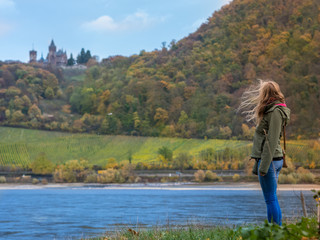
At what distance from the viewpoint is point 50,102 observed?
12150 centimetres

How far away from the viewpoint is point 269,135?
5020 millimetres

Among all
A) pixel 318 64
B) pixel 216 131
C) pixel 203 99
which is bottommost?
pixel 216 131

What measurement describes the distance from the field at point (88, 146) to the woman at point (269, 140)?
6752cm

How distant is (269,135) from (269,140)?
0.05m

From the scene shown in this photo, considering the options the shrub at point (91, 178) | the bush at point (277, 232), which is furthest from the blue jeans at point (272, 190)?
the shrub at point (91, 178)

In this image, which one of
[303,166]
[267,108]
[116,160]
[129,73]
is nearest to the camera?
[267,108]

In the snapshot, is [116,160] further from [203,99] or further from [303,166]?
[303,166]

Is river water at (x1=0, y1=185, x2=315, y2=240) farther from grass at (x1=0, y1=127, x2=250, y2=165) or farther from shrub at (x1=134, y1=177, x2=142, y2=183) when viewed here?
grass at (x1=0, y1=127, x2=250, y2=165)

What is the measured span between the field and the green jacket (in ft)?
222

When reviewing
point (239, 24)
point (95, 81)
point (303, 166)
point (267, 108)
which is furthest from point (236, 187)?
point (95, 81)

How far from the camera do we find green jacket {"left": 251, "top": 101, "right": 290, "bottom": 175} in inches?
195

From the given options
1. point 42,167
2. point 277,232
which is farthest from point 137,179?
point 277,232

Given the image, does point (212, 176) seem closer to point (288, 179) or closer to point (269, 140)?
point (288, 179)

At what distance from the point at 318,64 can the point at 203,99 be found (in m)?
23.1
